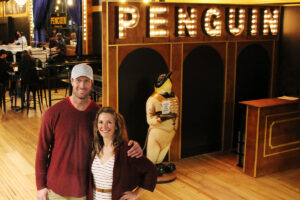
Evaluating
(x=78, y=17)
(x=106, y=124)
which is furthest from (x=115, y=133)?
(x=78, y=17)

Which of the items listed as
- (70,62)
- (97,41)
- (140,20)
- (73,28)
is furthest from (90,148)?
(73,28)

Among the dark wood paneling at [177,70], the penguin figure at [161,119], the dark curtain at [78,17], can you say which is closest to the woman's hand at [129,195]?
the penguin figure at [161,119]

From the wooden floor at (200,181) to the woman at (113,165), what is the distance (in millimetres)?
1883

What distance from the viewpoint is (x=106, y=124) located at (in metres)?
2.43

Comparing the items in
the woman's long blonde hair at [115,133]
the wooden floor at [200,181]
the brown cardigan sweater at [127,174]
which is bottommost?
the wooden floor at [200,181]

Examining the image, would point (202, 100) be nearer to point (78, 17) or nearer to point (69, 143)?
point (69, 143)

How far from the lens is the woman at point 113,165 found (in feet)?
7.97

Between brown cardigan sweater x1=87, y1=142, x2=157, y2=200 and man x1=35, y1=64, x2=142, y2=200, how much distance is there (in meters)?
0.06

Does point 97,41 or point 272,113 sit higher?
point 97,41

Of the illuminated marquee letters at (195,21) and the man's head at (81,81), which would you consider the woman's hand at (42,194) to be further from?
the illuminated marquee letters at (195,21)

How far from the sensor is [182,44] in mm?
5258

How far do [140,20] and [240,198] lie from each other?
238 cm

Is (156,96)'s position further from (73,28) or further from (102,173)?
(73,28)

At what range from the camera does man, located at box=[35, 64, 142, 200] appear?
2498 millimetres
